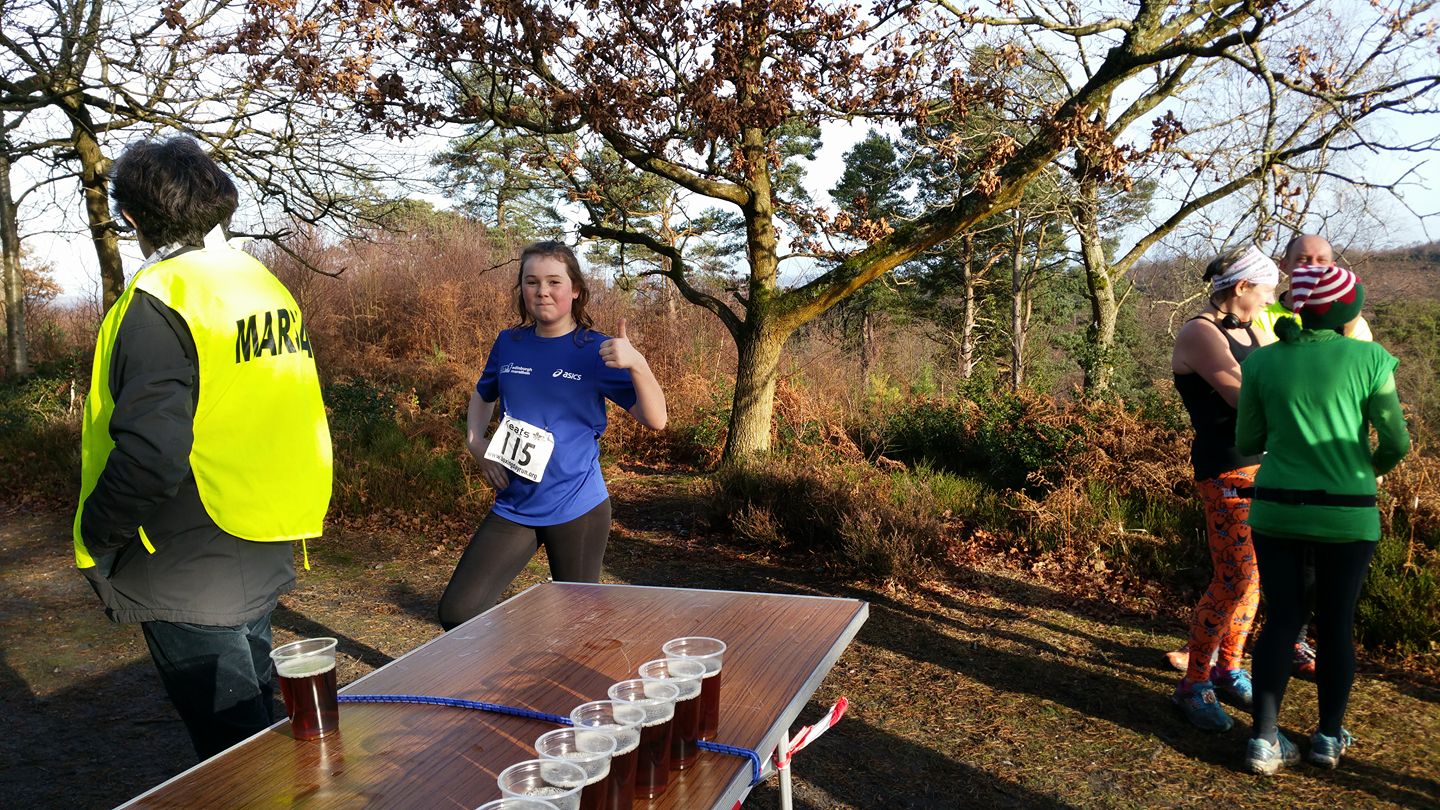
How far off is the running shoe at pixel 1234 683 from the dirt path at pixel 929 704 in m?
0.15

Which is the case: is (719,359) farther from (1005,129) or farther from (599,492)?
(599,492)

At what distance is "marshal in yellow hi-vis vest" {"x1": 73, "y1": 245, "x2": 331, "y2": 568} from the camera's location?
2.07 meters

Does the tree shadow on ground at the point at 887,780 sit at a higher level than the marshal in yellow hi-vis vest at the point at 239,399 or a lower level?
lower

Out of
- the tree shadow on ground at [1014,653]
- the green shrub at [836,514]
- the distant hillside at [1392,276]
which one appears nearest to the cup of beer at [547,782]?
the tree shadow on ground at [1014,653]

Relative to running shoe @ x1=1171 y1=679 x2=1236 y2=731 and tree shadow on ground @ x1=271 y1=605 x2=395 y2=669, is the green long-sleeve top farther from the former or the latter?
tree shadow on ground @ x1=271 y1=605 x2=395 y2=669

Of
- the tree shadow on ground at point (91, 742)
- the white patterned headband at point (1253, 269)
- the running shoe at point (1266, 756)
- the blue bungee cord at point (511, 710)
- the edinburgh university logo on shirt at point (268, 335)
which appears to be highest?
the white patterned headband at point (1253, 269)

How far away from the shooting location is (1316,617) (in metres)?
3.15

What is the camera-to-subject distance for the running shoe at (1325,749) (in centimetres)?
329

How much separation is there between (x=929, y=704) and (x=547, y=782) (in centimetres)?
316

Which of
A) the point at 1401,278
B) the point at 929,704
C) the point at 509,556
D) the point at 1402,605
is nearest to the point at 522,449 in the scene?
the point at 509,556

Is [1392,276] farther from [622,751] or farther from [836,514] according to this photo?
[622,751]

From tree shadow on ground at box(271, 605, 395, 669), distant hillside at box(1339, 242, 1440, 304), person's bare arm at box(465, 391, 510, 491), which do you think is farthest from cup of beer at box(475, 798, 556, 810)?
distant hillside at box(1339, 242, 1440, 304)

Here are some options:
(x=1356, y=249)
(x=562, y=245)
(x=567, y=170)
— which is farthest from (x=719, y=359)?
(x=562, y=245)

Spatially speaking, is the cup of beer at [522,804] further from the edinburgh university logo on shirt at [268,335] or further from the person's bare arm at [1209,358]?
the person's bare arm at [1209,358]
